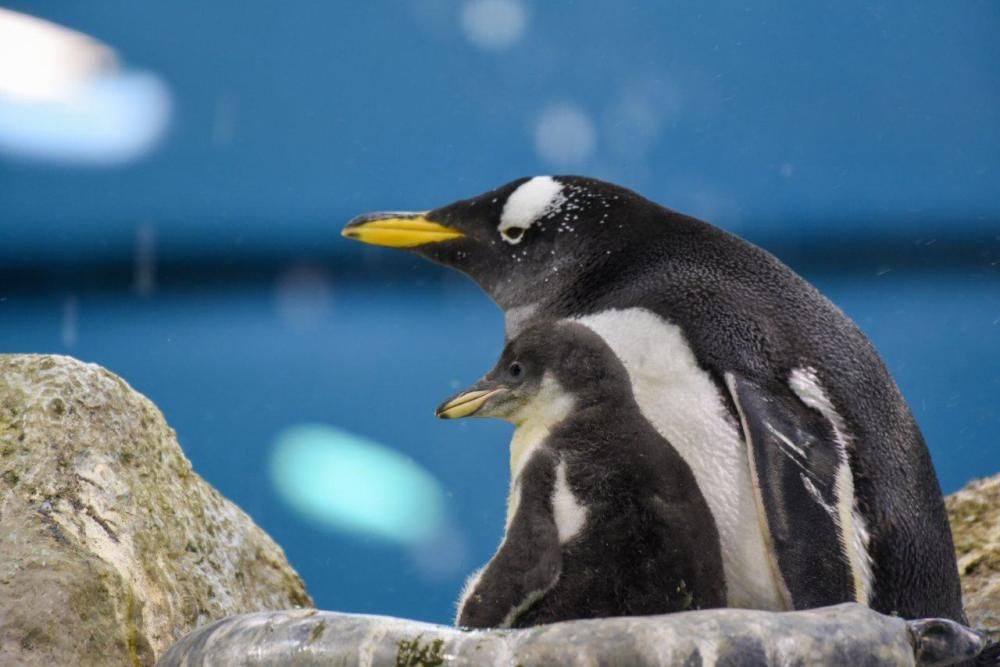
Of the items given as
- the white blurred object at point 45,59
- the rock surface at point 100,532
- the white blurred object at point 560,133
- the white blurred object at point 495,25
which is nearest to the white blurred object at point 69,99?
the white blurred object at point 45,59

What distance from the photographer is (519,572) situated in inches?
54.6

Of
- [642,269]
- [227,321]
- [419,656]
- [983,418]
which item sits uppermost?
[227,321]

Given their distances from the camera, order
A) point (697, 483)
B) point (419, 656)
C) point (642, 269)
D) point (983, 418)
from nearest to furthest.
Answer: point (419, 656)
point (697, 483)
point (642, 269)
point (983, 418)

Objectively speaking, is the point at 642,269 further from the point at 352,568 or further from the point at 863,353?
the point at 352,568

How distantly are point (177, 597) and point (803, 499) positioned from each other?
782 mm

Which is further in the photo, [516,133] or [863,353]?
[516,133]

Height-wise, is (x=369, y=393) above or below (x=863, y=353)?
above

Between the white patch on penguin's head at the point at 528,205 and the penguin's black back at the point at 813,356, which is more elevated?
the white patch on penguin's head at the point at 528,205

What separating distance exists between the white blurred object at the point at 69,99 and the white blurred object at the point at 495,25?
0.79 m

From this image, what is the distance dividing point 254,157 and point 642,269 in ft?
5.67

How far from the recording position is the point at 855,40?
2.95 m

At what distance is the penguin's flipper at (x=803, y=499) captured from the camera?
133 cm

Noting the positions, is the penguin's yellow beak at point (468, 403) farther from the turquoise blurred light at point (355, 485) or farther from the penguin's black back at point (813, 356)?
the turquoise blurred light at point (355, 485)

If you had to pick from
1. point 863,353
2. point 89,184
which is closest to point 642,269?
point 863,353
